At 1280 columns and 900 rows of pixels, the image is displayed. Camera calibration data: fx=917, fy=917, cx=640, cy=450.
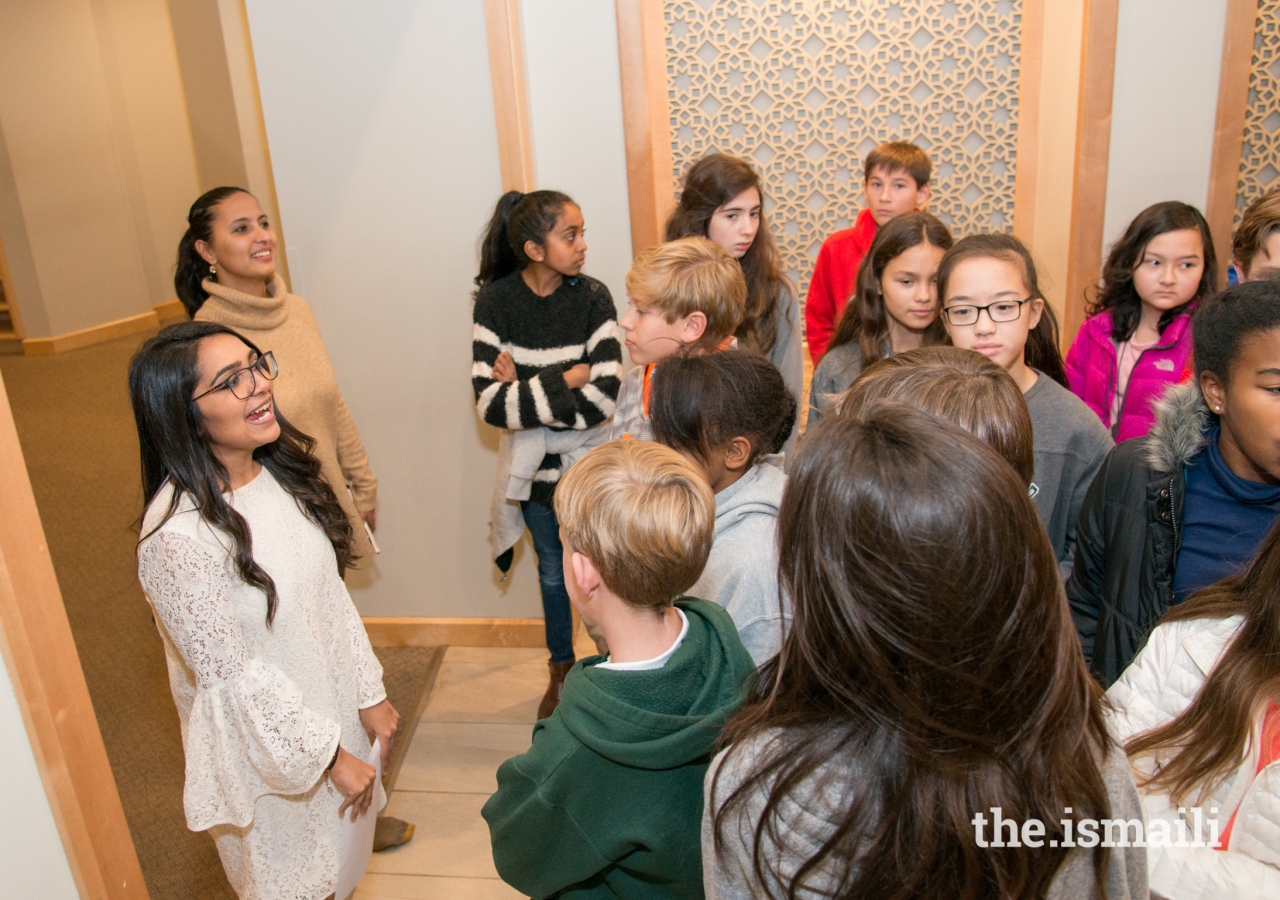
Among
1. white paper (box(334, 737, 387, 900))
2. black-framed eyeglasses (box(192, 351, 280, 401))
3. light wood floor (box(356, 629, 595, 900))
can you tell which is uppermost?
black-framed eyeglasses (box(192, 351, 280, 401))

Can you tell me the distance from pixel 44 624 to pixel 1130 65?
339cm

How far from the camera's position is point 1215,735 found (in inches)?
45.3

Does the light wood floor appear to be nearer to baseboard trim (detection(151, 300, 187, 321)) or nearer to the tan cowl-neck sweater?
the tan cowl-neck sweater

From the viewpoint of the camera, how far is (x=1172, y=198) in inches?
123

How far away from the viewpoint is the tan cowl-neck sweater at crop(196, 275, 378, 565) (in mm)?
2311

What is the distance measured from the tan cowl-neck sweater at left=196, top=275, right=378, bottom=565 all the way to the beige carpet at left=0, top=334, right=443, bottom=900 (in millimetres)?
502

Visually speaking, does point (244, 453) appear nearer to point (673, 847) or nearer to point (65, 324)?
point (673, 847)

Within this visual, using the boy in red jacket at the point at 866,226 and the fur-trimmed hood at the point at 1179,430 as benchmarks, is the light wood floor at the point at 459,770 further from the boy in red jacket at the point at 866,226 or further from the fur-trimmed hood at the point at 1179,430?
the fur-trimmed hood at the point at 1179,430

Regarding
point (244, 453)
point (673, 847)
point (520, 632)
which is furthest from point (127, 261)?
point (673, 847)

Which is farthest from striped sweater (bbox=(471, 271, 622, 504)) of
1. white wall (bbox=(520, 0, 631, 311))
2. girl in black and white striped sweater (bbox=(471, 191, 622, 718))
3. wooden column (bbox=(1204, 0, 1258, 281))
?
wooden column (bbox=(1204, 0, 1258, 281))

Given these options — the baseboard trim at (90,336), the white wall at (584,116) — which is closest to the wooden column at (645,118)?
the white wall at (584,116)

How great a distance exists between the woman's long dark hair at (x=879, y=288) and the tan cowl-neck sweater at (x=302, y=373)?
1346 mm

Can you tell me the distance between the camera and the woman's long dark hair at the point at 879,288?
220 cm

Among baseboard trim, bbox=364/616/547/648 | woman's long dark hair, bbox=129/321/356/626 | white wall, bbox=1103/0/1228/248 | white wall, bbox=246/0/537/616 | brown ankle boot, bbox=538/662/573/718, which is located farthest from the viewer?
baseboard trim, bbox=364/616/547/648
